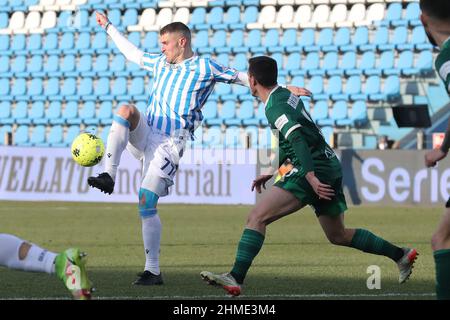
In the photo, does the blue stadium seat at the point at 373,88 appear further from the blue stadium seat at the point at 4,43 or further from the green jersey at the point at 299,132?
the green jersey at the point at 299,132

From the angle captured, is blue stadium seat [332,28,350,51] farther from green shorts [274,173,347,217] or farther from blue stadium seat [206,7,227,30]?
green shorts [274,173,347,217]

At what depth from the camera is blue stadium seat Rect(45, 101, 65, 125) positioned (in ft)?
101

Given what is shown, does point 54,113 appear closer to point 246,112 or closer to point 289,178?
point 246,112

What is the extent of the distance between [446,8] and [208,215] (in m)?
13.9

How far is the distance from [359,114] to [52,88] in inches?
390

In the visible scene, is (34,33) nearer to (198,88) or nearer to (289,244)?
(289,244)

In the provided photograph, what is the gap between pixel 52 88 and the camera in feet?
105

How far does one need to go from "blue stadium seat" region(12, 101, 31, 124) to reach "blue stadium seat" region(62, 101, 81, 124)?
1.15 meters

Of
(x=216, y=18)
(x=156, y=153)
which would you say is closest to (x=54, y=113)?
(x=216, y=18)

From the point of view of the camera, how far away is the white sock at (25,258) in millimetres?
5930

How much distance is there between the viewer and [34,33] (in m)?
33.7

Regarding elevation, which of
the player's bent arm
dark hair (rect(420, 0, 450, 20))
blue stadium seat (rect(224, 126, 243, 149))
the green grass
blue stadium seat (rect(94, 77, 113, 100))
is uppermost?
blue stadium seat (rect(94, 77, 113, 100))

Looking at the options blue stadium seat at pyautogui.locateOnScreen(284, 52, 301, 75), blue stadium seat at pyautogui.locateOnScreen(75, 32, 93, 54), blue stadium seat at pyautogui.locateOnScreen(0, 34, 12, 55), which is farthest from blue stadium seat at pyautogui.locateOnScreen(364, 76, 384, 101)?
blue stadium seat at pyautogui.locateOnScreen(0, 34, 12, 55)

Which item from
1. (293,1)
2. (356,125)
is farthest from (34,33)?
(356,125)
